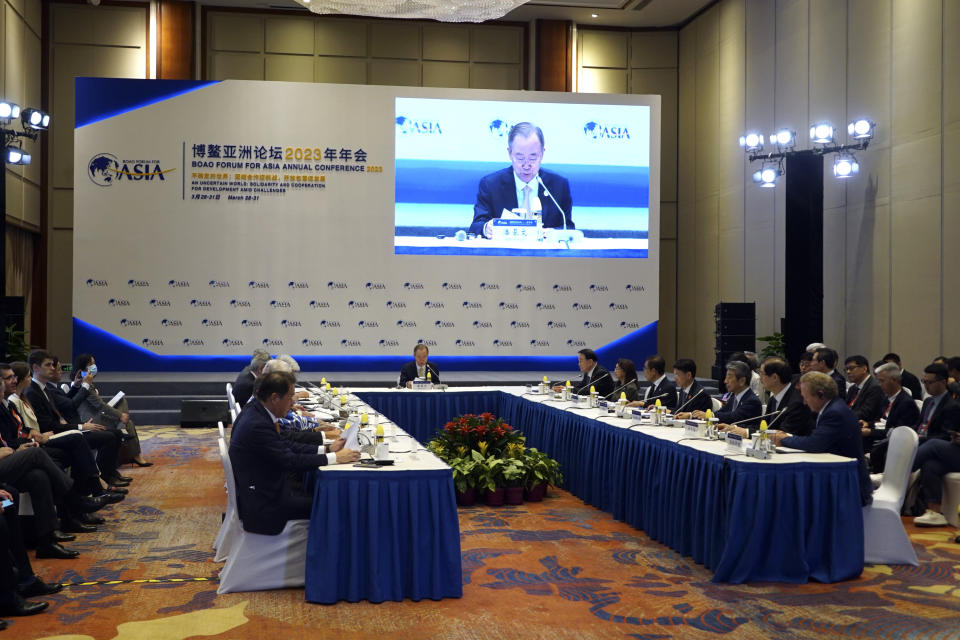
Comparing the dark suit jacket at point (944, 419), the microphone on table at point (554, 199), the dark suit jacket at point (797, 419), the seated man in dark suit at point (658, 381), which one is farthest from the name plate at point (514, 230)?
the dark suit jacket at point (797, 419)

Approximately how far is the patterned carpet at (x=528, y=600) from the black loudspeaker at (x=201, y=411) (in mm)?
5279

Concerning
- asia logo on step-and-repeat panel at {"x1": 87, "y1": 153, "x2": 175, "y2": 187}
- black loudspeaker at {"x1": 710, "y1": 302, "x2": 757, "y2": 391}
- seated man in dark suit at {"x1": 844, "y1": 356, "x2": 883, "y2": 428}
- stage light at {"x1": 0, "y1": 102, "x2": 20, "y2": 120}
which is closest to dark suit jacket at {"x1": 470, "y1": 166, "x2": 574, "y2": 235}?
black loudspeaker at {"x1": 710, "y1": 302, "x2": 757, "y2": 391}

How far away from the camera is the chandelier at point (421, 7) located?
302 inches

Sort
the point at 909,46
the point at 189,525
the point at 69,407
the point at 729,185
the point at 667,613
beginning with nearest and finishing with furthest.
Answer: the point at 667,613, the point at 189,525, the point at 69,407, the point at 909,46, the point at 729,185

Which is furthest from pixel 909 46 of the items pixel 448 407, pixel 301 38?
pixel 301 38

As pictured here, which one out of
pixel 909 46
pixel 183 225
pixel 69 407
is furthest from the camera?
pixel 183 225

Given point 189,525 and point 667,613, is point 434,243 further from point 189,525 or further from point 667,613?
point 667,613

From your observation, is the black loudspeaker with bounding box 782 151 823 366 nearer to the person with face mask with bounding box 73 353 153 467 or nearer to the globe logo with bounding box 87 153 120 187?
the person with face mask with bounding box 73 353 153 467

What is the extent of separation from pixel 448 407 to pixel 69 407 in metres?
3.27

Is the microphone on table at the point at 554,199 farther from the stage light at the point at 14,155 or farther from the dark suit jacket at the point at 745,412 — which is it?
the dark suit jacket at the point at 745,412

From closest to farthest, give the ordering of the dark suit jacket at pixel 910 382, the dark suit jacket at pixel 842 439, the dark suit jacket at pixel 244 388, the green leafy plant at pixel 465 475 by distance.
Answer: the dark suit jacket at pixel 842 439 → the green leafy plant at pixel 465 475 → the dark suit jacket at pixel 244 388 → the dark suit jacket at pixel 910 382

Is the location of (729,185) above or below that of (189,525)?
above

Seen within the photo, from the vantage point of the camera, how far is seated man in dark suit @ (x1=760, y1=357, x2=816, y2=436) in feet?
17.8

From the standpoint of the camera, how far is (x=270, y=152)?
513 inches
